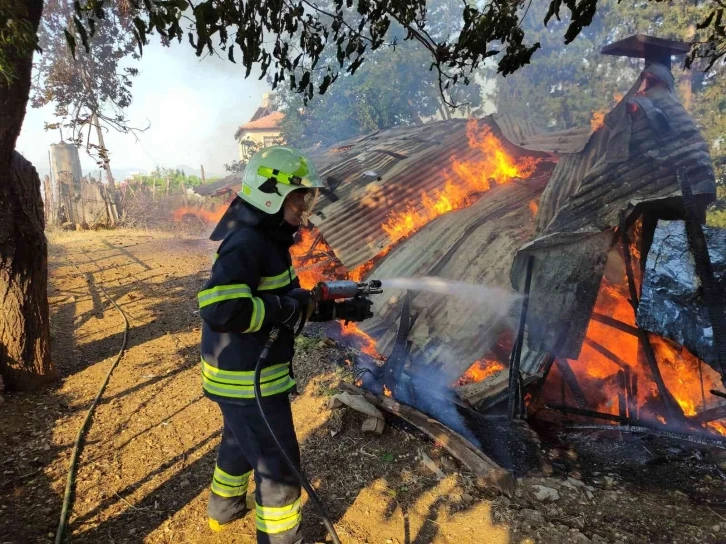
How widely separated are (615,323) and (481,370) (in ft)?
5.64

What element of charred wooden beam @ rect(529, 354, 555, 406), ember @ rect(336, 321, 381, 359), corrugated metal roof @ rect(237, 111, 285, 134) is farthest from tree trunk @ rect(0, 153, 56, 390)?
corrugated metal roof @ rect(237, 111, 285, 134)

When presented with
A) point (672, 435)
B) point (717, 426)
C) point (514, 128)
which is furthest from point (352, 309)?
point (514, 128)

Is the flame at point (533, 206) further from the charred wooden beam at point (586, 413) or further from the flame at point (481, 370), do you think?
the charred wooden beam at point (586, 413)

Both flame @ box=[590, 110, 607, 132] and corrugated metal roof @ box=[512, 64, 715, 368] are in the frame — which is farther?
flame @ box=[590, 110, 607, 132]

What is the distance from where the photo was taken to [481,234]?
6789 mm

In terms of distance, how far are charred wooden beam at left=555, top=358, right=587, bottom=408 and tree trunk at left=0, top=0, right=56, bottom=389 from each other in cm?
591

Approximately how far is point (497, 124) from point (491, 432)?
7061mm

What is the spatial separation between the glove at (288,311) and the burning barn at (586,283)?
294 centimetres

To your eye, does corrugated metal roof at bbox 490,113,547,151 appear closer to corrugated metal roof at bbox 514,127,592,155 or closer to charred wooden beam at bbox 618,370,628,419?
corrugated metal roof at bbox 514,127,592,155

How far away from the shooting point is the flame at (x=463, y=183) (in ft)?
27.0

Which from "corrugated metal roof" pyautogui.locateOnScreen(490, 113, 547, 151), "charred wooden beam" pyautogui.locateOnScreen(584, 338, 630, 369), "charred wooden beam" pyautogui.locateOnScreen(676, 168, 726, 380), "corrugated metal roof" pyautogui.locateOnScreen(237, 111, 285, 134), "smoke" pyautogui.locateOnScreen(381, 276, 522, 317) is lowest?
"charred wooden beam" pyautogui.locateOnScreen(584, 338, 630, 369)

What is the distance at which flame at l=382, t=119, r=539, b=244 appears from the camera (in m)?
8.23

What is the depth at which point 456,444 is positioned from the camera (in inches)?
156

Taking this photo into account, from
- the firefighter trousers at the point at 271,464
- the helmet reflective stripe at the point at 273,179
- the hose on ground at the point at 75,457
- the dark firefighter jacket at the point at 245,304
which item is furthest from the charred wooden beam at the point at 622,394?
the hose on ground at the point at 75,457
